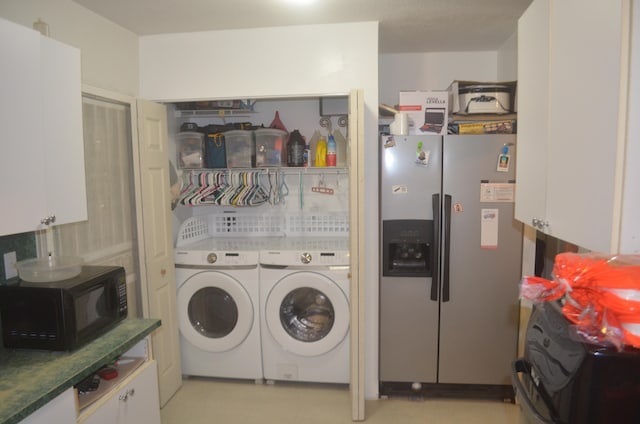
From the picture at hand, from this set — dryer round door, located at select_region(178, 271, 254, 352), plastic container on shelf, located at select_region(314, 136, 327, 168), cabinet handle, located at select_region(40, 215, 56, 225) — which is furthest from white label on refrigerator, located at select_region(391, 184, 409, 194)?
cabinet handle, located at select_region(40, 215, 56, 225)

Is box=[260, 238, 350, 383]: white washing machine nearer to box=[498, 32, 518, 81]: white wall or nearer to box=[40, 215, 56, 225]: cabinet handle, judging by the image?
box=[40, 215, 56, 225]: cabinet handle

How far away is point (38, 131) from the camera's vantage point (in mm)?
1542

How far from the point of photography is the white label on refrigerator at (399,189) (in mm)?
2609

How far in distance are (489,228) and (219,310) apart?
1992mm

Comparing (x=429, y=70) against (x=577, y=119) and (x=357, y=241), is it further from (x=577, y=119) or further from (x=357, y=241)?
(x=577, y=119)

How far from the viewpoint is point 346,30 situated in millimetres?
2543

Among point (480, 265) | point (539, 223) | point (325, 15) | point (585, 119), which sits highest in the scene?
point (325, 15)

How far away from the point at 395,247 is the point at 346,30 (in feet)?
4.80

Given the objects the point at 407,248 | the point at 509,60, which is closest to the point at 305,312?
the point at 407,248

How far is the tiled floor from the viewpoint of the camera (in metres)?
2.52

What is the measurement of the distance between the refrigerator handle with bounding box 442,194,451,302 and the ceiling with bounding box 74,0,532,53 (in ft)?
3.69

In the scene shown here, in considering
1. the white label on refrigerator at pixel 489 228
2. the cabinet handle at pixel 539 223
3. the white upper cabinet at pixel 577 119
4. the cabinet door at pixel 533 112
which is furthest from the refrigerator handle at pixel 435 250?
the cabinet handle at pixel 539 223

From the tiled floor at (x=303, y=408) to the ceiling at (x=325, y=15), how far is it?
251 centimetres

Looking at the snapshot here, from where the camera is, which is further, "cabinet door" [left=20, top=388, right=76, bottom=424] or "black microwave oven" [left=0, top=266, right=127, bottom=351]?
"black microwave oven" [left=0, top=266, right=127, bottom=351]
